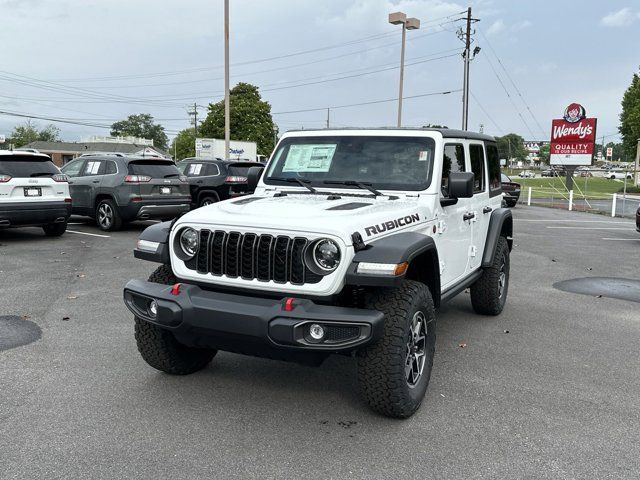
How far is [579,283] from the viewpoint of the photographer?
8391 mm

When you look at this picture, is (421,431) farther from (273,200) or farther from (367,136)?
(367,136)

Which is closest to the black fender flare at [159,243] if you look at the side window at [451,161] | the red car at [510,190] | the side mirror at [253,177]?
the side mirror at [253,177]

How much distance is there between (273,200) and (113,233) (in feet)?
30.7

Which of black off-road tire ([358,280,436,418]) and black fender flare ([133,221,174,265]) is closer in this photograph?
black off-road tire ([358,280,436,418])

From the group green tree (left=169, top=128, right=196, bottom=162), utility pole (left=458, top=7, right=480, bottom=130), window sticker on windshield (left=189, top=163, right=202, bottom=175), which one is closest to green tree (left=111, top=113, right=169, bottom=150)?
green tree (left=169, top=128, right=196, bottom=162)

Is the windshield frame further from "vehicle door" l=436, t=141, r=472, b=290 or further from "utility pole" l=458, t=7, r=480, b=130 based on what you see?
"utility pole" l=458, t=7, r=480, b=130

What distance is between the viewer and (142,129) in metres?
144

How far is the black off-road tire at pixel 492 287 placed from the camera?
20.0ft

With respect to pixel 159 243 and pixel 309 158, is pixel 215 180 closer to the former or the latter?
pixel 309 158

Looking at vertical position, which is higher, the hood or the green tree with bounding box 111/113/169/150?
the green tree with bounding box 111/113/169/150

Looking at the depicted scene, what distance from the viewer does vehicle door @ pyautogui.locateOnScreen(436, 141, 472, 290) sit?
4.63 metres

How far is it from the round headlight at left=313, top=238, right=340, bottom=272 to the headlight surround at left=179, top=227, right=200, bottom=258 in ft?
2.77

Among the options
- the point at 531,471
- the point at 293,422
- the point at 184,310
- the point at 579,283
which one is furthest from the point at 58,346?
the point at 579,283

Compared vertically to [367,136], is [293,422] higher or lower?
lower
